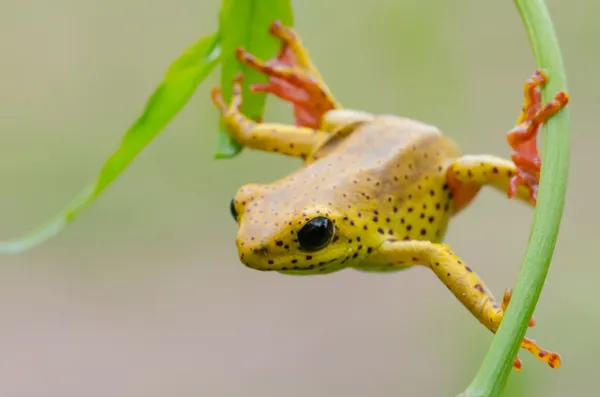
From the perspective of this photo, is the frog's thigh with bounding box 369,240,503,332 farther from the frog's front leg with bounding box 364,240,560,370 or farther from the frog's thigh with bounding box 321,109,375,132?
the frog's thigh with bounding box 321,109,375,132

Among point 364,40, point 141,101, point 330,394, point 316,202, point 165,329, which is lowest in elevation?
point 165,329

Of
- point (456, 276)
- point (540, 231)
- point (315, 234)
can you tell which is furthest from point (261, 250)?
point (540, 231)

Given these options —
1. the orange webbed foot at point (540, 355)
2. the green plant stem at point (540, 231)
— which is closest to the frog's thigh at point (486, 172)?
the orange webbed foot at point (540, 355)

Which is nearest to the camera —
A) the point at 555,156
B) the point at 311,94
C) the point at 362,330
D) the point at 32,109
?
the point at 555,156

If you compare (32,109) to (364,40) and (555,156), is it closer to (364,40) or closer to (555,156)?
(364,40)

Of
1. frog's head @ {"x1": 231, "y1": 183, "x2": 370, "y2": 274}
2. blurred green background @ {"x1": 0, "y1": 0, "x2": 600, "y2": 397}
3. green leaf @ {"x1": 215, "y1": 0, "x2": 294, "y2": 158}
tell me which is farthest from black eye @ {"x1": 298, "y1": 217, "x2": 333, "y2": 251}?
blurred green background @ {"x1": 0, "y1": 0, "x2": 600, "y2": 397}

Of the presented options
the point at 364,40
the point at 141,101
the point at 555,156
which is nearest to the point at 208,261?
the point at 141,101

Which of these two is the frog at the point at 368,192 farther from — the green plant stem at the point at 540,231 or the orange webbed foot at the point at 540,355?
the green plant stem at the point at 540,231
